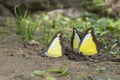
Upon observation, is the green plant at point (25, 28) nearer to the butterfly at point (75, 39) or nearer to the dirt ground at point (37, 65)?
the dirt ground at point (37, 65)

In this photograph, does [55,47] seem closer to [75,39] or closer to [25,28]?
[75,39]

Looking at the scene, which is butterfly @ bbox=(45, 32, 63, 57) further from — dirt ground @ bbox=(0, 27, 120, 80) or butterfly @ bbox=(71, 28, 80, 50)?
butterfly @ bbox=(71, 28, 80, 50)

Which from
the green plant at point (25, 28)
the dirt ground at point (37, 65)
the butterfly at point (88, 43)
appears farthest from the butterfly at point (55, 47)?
the green plant at point (25, 28)

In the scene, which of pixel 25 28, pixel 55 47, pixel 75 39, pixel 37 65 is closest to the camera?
pixel 37 65

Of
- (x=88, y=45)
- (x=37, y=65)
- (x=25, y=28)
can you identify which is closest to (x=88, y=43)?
(x=88, y=45)

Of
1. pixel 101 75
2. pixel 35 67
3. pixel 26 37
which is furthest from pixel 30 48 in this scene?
pixel 101 75

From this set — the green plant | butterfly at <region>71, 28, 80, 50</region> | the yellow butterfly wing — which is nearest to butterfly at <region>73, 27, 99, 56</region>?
the yellow butterfly wing

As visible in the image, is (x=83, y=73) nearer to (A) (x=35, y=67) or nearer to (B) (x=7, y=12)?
→ (A) (x=35, y=67)
